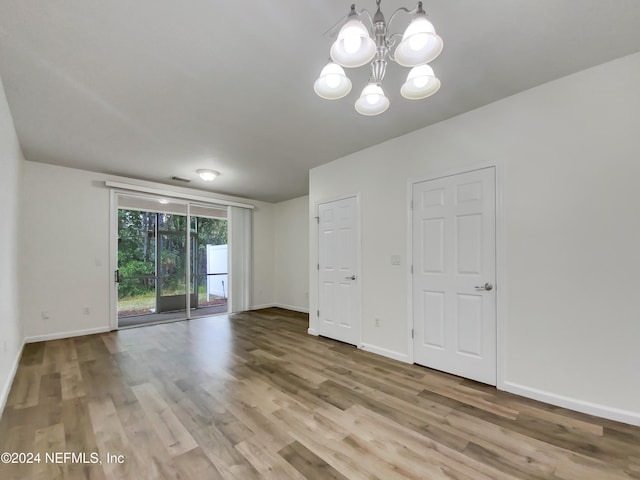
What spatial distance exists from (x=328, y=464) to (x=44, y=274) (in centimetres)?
488

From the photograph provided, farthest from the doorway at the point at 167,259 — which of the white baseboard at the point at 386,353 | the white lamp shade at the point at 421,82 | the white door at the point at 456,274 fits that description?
the white lamp shade at the point at 421,82

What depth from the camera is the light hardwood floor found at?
162 centimetres

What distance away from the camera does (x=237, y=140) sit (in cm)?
341

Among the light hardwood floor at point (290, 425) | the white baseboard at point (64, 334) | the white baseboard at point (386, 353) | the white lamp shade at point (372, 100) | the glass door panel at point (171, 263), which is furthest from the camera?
the glass door panel at point (171, 263)

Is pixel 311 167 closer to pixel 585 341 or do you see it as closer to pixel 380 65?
pixel 380 65

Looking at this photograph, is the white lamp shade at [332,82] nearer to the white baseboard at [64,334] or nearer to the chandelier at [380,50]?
the chandelier at [380,50]

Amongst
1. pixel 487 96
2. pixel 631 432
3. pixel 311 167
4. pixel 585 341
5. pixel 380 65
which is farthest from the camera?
pixel 311 167

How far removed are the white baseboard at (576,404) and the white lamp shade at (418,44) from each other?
2711mm

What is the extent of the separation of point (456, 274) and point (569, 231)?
3.17ft

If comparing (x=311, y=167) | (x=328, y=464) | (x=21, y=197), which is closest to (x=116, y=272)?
(x=21, y=197)

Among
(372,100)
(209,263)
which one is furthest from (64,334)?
(372,100)

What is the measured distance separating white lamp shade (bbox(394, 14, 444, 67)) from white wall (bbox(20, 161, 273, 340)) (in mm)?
5126

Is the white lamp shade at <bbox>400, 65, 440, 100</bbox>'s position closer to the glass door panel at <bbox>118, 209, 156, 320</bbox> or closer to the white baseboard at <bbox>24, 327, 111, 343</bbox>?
the glass door panel at <bbox>118, 209, 156, 320</bbox>

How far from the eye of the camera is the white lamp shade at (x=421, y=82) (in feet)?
5.46
